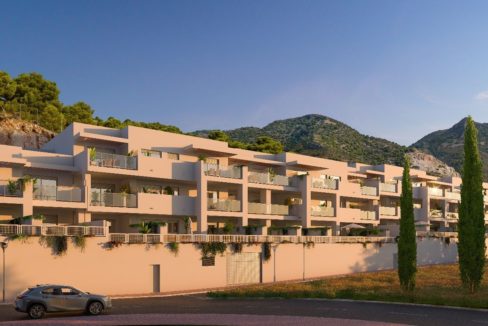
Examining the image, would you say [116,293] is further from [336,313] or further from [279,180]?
[279,180]

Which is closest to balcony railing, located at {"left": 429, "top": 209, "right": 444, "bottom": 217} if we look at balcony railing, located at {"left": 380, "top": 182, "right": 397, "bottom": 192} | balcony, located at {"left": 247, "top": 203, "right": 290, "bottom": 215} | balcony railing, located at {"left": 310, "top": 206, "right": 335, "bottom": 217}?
balcony railing, located at {"left": 380, "top": 182, "right": 397, "bottom": 192}

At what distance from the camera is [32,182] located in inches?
1464

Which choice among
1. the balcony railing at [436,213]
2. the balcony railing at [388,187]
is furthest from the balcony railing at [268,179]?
the balcony railing at [436,213]

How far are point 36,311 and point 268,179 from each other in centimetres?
3098

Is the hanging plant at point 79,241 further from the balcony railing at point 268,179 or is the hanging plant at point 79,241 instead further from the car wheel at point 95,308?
the balcony railing at point 268,179

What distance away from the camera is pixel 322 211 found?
192 feet

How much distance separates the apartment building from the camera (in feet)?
131

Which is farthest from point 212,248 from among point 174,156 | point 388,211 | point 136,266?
point 388,211

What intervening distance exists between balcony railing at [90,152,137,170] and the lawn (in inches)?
487

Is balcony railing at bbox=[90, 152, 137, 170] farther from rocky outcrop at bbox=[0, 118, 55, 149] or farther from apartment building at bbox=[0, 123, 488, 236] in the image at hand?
rocky outcrop at bbox=[0, 118, 55, 149]

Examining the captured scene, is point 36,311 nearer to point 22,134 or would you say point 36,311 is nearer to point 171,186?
point 171,186

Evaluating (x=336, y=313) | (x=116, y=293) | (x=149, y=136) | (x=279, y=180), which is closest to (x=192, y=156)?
(x=149, y=136)

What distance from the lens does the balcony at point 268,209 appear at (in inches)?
2036

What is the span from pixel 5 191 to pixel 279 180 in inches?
1039
